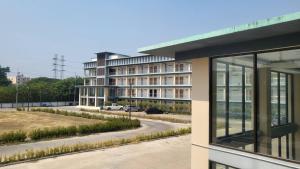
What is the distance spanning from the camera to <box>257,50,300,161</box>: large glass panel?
302 inches

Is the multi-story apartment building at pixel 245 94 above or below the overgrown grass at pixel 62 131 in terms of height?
above

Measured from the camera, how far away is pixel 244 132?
28.0 feet

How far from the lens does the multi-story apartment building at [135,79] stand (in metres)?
61.7

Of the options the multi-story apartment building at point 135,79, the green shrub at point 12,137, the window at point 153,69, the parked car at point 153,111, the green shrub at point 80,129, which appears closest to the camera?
the green shrub at point 12,137

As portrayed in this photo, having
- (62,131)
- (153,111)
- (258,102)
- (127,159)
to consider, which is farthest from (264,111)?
(153,111)

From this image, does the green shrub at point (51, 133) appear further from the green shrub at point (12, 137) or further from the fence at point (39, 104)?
the fence at point (39, 104)

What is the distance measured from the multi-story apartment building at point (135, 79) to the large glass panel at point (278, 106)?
160ft

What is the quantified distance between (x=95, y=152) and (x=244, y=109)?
14.2m

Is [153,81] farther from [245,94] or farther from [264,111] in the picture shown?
[264,111]

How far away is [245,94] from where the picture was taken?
336 inches

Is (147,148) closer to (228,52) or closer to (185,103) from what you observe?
(228,52)

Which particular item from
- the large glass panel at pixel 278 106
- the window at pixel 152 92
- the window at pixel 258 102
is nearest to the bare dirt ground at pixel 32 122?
the window at pixel 152 92

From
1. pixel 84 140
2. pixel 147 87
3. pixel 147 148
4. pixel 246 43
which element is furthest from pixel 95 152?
pixel 147 87

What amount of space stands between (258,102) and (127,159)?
11.9 m
